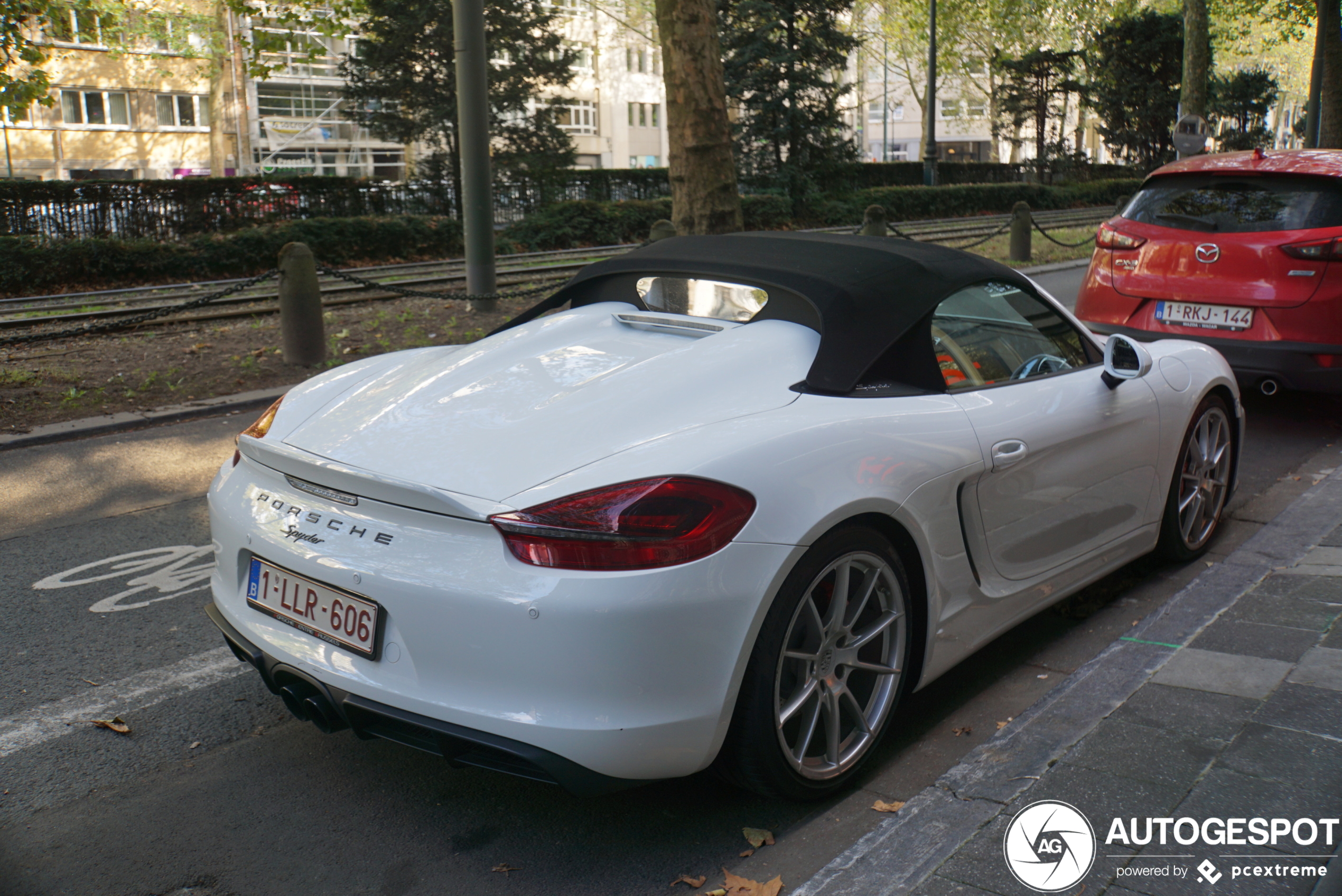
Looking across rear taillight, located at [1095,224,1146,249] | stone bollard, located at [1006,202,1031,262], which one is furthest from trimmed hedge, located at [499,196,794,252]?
rear taillight, located at [1095,224,1146,249]

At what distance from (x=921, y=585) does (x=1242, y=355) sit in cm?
465

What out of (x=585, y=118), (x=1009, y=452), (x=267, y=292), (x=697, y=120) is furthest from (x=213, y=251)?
(x=585, y=118)

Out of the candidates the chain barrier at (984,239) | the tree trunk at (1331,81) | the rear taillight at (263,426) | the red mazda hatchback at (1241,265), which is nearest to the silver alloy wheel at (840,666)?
the rear taillight at (263,426)

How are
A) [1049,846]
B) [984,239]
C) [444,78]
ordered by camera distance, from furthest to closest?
1. [444,78]
2. [984,239]
3. [1049,846]

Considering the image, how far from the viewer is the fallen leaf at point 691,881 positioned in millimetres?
2596

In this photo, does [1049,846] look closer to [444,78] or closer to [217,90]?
[444,78]

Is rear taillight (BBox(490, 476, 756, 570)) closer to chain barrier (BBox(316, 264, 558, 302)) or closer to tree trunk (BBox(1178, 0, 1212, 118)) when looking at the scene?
chain barrier (BBox(316, 264, 558, 302))

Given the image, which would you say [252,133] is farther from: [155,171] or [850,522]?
[850,522]

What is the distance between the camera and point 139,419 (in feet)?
25.6

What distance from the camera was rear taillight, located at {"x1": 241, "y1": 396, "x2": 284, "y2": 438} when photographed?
3.17 metres

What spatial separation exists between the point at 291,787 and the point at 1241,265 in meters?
6.10

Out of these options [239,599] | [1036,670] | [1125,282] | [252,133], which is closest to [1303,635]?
[1036,670]

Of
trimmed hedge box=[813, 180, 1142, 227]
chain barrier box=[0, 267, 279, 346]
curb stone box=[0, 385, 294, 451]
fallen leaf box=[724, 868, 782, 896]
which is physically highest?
trimmed hedge box=[813, 180, 1142, 227]

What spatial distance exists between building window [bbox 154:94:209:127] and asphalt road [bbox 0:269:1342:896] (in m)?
49.2
